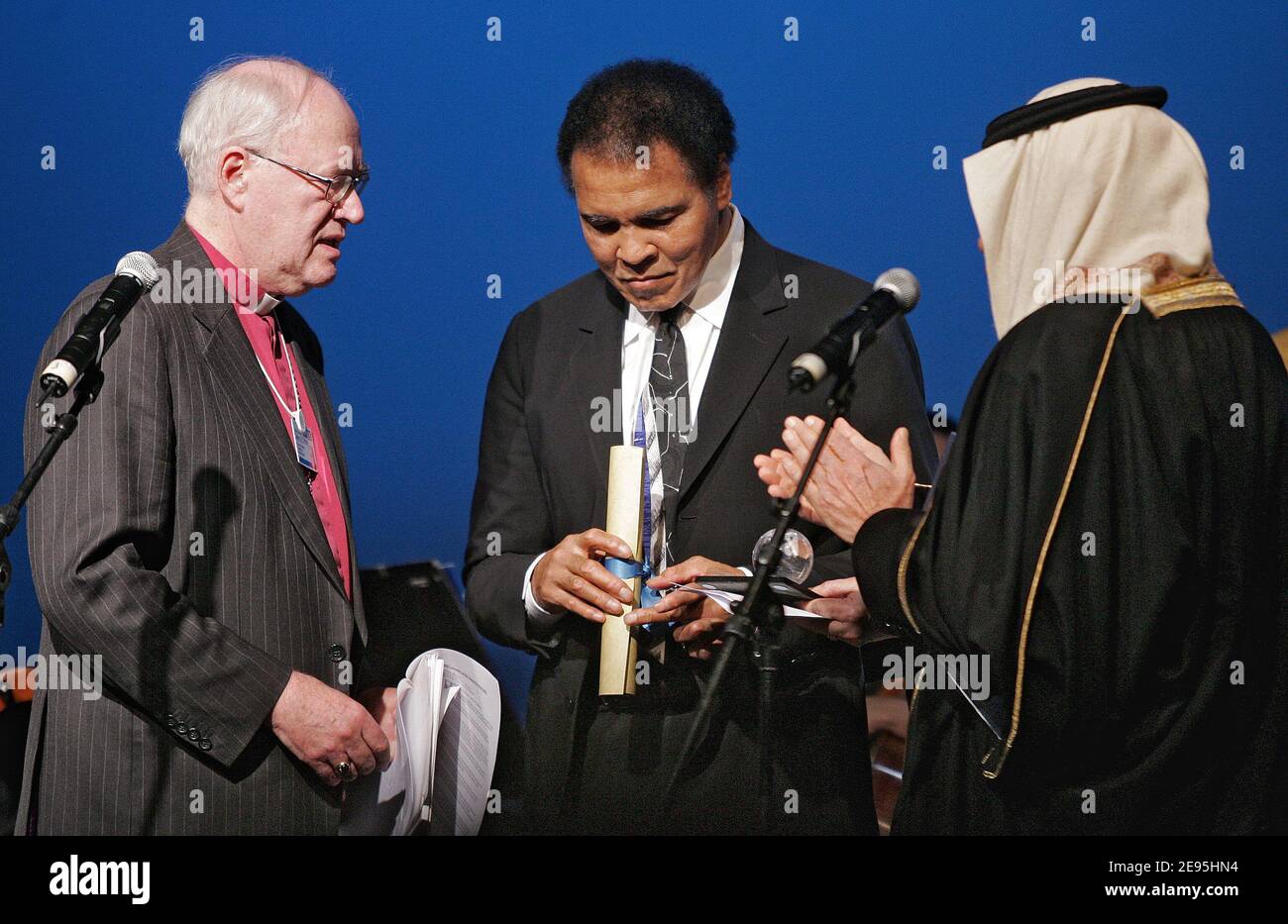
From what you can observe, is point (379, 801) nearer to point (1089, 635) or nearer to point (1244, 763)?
point (1089, 635)

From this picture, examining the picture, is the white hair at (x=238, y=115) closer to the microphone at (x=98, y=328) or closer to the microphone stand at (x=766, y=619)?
the microphone at (x=98, y=328)

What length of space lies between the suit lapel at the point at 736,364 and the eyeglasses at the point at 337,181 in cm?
87

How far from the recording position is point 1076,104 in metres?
2.57

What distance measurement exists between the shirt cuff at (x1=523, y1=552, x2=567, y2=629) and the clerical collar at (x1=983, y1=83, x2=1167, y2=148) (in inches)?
53.1

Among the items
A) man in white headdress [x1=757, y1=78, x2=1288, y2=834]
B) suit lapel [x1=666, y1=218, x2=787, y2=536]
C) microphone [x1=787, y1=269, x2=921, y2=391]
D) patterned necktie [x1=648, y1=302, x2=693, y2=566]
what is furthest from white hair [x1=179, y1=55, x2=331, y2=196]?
man in white headdress [x1=757, y1=78, x2=1288, y2=834]

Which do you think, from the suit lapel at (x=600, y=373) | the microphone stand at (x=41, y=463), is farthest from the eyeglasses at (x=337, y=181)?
the microphone stand at (x=41, y=463)

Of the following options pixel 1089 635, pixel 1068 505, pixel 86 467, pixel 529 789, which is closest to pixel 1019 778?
pixel 1089 635

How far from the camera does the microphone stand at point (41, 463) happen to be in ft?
6.84

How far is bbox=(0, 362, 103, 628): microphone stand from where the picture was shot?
209 cm

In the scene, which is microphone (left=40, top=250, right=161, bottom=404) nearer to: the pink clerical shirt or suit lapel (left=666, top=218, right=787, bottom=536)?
the pink clerical shirt

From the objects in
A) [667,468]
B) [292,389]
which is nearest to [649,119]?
[667,468]
